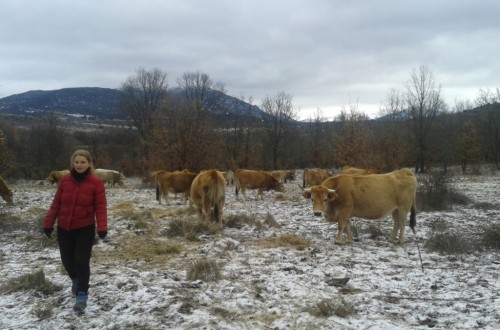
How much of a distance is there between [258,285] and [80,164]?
3.21 m

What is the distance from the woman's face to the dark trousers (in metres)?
0.79

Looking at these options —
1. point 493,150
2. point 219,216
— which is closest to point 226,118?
point 493,150

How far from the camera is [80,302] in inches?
206

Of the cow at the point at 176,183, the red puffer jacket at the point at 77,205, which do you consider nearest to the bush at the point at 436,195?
the cow at the point at 176,183

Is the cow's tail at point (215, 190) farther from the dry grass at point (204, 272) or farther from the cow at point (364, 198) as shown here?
the dry grass at point (204, 272)

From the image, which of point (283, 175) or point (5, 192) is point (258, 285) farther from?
point (283, 175)

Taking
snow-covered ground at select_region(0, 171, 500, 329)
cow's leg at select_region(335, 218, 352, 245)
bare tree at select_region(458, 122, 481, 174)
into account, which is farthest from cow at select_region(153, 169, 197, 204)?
bare tree at select_region(458, 122, 481, 174)

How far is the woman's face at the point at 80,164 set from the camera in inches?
210

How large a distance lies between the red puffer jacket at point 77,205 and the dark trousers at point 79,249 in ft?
0.35

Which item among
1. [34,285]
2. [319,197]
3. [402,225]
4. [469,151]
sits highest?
Answer: [469,151]

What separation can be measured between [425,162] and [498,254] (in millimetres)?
44286

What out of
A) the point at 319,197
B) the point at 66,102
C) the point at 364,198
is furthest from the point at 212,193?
the point at 66,102

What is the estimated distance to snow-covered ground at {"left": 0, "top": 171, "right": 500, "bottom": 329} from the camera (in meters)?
5.00

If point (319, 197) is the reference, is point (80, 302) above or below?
below
